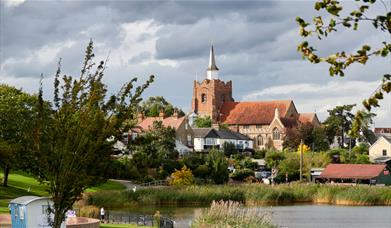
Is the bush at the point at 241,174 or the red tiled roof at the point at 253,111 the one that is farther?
the red tiled roof at the point at 253,111

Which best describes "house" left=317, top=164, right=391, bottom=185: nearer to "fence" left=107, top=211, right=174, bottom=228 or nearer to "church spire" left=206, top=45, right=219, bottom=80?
"fence" left=107, top=211, right=174, bottom=228

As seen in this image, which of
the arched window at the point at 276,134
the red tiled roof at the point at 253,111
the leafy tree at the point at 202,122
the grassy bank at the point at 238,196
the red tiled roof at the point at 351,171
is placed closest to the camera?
the grassy bank at the point at 238,196

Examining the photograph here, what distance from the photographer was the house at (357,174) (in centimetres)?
8494

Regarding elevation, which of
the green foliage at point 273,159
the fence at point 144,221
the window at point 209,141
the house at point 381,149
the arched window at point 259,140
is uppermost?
the arched window at point 259,140

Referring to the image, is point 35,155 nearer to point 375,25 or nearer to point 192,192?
point 375,25

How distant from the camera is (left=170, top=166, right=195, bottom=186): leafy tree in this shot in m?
73.3

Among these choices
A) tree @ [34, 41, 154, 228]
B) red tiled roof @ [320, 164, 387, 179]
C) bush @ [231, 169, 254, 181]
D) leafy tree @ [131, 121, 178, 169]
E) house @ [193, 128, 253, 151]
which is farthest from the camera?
house @ [193, 128, 253, 151]

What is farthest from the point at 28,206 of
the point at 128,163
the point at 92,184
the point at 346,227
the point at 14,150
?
the point at 128,163

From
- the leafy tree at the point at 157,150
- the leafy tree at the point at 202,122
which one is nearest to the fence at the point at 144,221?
the leafy tree at the point at 157,150

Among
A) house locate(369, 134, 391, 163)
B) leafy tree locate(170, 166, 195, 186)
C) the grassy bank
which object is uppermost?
house locate(369, 134, 391, 163)

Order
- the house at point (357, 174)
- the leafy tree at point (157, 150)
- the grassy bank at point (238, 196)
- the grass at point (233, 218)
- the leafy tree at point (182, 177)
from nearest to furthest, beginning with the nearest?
the grass at point (233, 218)
the grassy bank at point (238, 196)
the leafy tree at point (182, 177)
the leafy tree at point (157, 150)
the house at point (357, 174)

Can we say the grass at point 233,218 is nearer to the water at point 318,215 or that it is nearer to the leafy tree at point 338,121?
the water at point 318,215

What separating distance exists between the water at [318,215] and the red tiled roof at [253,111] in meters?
82.1

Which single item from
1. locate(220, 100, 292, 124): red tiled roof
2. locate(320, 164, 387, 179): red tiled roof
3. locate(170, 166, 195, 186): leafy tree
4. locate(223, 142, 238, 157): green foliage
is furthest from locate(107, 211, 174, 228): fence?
locate(220, 100, 292, 124): red tiled roof
